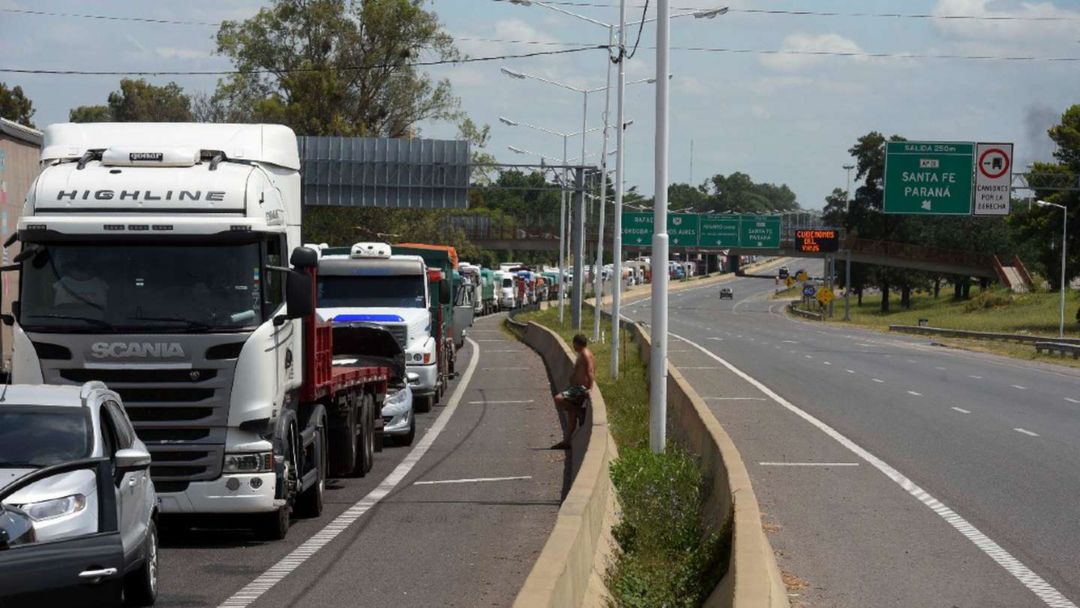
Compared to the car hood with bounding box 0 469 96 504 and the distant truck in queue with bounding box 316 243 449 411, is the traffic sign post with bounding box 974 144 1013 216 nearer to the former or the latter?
the distant truck in queue with bounding box 316 243 449 411

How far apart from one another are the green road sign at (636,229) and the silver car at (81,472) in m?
70.3

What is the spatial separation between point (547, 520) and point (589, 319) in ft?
196

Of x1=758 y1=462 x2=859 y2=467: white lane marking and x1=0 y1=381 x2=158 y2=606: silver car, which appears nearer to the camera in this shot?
x1=0 y1=381 x2=158 y2=606: silver car

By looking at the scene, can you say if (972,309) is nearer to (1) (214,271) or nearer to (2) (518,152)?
(2) (518,152)

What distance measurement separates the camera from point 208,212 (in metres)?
13.7

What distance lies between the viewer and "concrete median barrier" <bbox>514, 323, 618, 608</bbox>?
7.94 meters

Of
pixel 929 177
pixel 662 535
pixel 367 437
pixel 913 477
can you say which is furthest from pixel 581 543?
pixel 929 177

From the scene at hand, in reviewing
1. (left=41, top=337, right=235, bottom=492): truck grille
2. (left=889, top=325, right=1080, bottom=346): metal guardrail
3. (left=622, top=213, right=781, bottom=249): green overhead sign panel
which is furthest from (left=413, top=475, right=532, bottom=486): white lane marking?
(left=622, top=213, right=781, bottom=249): green overhead sign panel

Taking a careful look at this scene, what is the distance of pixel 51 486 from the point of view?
9625mm

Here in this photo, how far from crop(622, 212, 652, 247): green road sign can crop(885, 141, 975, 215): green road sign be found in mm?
28926

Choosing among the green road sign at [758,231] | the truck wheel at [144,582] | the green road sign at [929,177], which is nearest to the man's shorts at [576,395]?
the truck wheel at [144,582]

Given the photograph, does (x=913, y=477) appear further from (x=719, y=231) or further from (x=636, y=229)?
(x=719, y=231)

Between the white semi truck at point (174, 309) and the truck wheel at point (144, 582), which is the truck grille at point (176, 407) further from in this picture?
the truck wheel at point (144, 582)

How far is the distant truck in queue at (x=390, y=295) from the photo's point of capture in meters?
27.9
